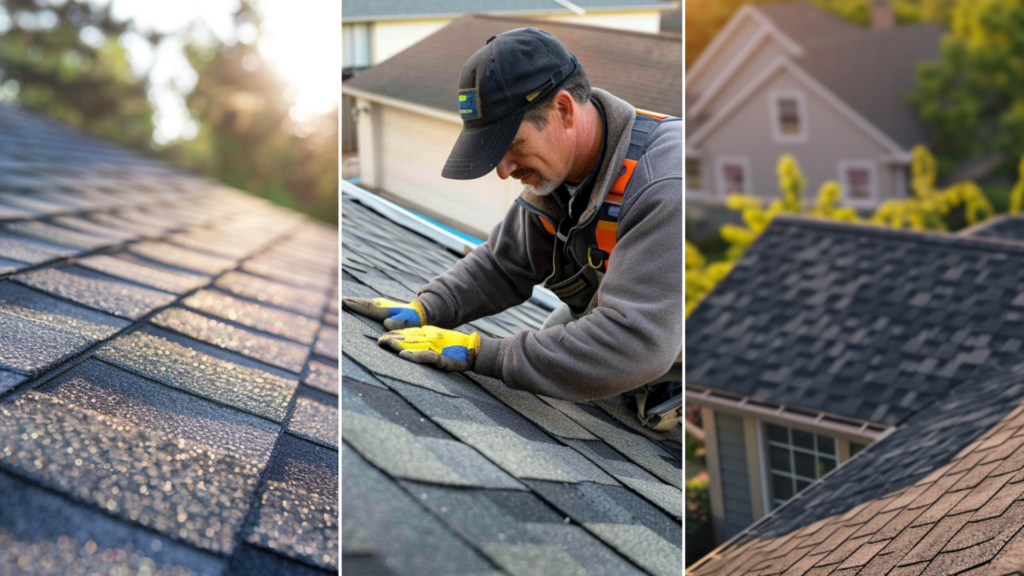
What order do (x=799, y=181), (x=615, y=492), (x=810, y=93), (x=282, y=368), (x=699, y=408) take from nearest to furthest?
(x=615, y=492) < (x=282, y=368) < (x=699, y=408) < (x=799, y=181) < (x=810, y=93)

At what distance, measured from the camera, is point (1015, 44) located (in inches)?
864

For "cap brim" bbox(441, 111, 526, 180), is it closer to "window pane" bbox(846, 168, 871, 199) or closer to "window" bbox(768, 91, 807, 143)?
"window" bbox(768, 91, 807, 143)

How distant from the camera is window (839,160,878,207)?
2080 centimetres

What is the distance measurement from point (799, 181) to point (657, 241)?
42.4ft

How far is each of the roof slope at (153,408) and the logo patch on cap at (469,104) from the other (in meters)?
0.94

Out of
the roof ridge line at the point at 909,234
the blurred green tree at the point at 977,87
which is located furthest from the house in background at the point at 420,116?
the blurred green tree at the point at 977,87

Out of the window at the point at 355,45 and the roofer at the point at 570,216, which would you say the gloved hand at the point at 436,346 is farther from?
the window at the point at 355,45

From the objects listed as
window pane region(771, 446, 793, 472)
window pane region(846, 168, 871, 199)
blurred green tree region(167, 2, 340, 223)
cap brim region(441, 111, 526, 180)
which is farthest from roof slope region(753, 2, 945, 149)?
cap brim region(441, 111, 526, 180)

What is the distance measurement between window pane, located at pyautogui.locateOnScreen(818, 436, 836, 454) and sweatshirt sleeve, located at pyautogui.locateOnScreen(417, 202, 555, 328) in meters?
5.34

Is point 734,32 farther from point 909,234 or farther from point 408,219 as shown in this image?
point 408,219

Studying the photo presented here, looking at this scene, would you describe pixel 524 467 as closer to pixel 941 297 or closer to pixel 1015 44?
pixel 941 297

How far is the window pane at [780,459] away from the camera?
283 inches

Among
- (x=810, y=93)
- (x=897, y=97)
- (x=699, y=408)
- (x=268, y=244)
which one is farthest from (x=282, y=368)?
(x=897, y=97)

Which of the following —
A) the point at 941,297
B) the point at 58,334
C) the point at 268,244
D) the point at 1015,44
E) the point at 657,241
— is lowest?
the point at 941,297
